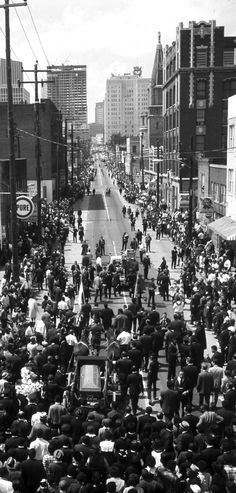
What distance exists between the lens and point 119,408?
15.8 meters

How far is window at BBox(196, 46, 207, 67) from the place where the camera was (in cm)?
7144

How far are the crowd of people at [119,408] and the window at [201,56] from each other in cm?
4892

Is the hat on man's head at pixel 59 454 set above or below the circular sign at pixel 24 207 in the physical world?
below

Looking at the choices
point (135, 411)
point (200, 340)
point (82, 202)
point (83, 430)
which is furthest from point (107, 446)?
point (82, 202)

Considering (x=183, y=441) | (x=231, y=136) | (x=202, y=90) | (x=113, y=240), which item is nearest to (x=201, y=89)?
(x=202, y=90)

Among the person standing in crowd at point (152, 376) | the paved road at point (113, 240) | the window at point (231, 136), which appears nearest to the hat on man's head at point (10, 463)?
the person standing in crowd at point (152, 376)

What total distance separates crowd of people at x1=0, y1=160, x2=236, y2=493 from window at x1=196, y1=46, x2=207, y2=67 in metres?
48.9

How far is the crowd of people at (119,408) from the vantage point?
34.0 feet

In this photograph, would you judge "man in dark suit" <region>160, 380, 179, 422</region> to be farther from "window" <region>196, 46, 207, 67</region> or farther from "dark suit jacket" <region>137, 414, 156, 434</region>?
A: "window" <region>196, 46, 207, 67</region>

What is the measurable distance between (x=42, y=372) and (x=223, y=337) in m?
5.63

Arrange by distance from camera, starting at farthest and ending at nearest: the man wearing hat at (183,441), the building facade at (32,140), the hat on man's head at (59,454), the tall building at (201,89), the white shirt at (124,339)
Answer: the building facade at (32,140)
the tall building at (201,89)
the white shirt at (124,339)
the man wearing hat at (183,441)
the hat on man's head at (59,454)

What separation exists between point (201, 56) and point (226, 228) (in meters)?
37.3

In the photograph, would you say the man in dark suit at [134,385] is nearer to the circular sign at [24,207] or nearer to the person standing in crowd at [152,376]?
the person standing in crowd at [152,376]

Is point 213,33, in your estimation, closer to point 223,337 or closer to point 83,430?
point 223,337
